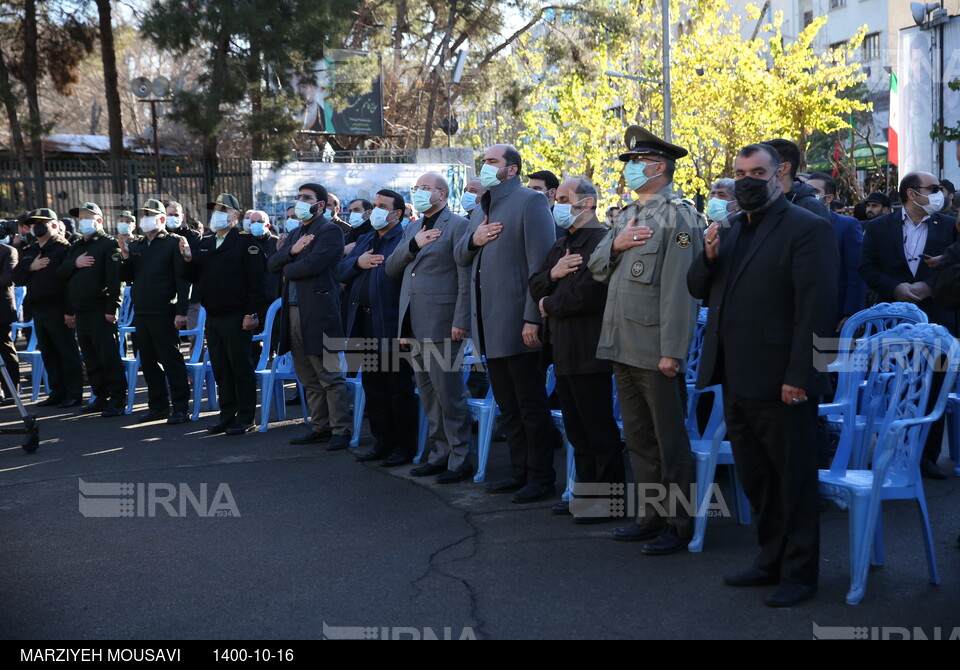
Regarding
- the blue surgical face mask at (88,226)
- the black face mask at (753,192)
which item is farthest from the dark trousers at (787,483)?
the blue surgical face mask at (88,226)

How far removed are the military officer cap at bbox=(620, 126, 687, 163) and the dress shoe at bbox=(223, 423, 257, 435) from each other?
16.7 ft

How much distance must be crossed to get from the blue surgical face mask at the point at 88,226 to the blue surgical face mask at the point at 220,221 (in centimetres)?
206

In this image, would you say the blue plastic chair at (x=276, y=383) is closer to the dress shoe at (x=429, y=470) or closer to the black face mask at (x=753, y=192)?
the dress shoe at (x=429, y=470)

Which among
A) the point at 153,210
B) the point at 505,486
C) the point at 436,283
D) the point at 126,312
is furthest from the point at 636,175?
the point at 126,312

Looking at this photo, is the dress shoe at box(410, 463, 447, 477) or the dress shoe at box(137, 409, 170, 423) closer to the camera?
the dress shoe at box(410, 463, 447, 477)

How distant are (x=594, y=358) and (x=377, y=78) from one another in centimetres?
2192

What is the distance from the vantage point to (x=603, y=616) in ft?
15.1

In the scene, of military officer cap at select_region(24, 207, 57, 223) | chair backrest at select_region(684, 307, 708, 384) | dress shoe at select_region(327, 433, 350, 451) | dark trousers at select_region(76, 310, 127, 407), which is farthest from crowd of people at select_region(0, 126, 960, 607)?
military officer cap at select_region(24, 207, 57, 223)

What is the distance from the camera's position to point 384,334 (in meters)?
7.96

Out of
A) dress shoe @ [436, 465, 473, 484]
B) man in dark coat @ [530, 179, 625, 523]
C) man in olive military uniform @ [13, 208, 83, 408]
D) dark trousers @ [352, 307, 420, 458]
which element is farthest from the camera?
man in olive military uniform @ [13, 208, 83, 408]

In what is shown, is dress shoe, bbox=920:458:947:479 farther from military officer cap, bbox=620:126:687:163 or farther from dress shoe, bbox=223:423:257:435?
dress shoe, bbox=223:423:257:435

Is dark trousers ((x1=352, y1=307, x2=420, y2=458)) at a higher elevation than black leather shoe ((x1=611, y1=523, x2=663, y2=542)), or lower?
higher

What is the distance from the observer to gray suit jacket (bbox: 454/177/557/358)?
668 cm

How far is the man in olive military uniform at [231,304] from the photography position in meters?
9.48
